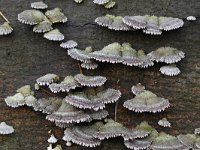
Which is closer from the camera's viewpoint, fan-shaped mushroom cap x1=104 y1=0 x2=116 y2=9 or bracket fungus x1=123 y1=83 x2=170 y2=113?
bracket fungus x1=123 y1=83 x2=170 y2=113

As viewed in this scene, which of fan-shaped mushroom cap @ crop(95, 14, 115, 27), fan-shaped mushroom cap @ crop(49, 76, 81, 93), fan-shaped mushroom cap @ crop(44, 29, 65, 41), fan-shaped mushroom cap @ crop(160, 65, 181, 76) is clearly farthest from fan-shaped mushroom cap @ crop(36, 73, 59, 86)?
fan-shaped mushroom cap @ crop(160, 65, 181, 76)

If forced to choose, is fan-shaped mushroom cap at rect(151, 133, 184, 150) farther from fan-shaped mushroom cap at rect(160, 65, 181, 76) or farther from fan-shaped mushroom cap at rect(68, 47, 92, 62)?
fan-shaped mushroom cap at rect(68, 47, 92, 62)

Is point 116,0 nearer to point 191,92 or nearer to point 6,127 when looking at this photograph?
point 191,92

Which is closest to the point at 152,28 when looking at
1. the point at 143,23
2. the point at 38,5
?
the point at 143,23

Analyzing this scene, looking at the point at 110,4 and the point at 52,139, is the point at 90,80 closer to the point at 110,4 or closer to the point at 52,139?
the point at 52,139

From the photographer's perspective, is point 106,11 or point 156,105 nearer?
point 156,105

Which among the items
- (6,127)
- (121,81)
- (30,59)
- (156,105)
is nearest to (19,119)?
(6,127)

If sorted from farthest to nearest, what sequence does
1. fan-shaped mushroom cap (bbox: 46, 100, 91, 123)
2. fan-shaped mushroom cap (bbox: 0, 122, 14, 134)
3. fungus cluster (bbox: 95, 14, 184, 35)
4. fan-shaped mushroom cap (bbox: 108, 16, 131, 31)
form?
fan-shaped mushroom cap (bbox: 0, 122, 14, 134) → fan-shaped mushroom cap (bbox: 108, 16, 131, 31) → fungus cluster (bbox: 95, 14, 184, 35) → fan-shaped mushroom cap (bbox: 46, 100, 91, 123)
